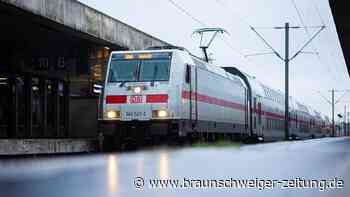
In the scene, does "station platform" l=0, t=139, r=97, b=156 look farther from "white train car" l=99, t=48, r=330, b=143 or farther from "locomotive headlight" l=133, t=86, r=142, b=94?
"locomotive headlight" l=133, t=86, r=142, b=94

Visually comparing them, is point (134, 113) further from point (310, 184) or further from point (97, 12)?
point (310, 184)

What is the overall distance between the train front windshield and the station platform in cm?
292

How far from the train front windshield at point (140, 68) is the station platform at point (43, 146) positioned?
115 inches

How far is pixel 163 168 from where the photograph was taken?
39.4ft

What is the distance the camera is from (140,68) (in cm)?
2277

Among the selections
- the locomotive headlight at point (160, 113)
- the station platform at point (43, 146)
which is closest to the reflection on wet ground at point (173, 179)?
the locomotive headlight at point (160, 113)

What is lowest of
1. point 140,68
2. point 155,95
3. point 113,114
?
point 113,114

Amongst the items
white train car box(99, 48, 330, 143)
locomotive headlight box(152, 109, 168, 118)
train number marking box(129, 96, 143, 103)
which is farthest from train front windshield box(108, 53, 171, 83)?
locomotive headlight box(152, 109, 168, 118)

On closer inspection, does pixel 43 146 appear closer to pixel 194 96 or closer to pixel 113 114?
pixel 113 114

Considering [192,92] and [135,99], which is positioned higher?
[192,92]

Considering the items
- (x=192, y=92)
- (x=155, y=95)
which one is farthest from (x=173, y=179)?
(x=192, y=92)

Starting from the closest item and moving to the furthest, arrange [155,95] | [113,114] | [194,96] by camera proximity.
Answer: [155,95] < [113,114] < [194,96]

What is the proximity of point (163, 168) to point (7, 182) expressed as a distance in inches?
121

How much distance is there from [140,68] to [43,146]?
400 cm
